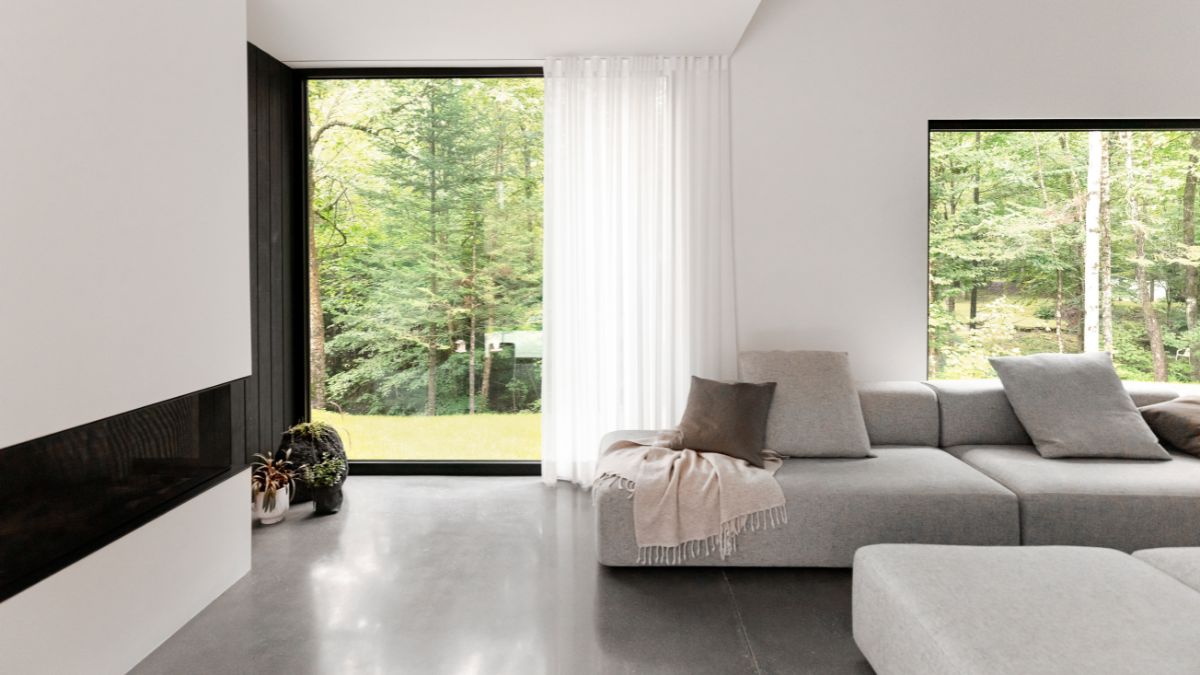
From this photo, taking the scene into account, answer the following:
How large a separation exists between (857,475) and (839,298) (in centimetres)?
144

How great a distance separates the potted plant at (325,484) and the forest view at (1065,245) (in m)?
3.41

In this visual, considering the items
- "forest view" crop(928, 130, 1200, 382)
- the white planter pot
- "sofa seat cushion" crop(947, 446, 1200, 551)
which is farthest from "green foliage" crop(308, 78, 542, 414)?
"sofa seat cushion" crop(947, 446, 1200, 551)

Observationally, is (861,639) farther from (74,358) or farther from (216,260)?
(216,260)

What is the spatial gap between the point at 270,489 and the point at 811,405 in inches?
105

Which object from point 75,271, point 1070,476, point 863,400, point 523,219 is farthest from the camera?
point 523,219

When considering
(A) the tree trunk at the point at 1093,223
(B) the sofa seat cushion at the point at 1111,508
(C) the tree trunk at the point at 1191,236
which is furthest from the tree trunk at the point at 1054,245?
(B) the sofa seat cushion at the point at 1111,508

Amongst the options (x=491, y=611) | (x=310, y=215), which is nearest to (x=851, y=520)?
(x=491, y=611)

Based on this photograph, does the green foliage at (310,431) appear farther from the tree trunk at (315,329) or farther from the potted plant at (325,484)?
the tree trunk at (315,329)

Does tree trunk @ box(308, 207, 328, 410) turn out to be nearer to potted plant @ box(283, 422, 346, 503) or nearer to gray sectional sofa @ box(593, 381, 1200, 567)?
potted plant @ box(283, 422, 346, 503)

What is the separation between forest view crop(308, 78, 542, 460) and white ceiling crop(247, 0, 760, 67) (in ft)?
1.00

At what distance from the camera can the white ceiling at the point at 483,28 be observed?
3.42 metres

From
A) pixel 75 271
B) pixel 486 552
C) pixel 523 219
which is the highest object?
pixel 523 219

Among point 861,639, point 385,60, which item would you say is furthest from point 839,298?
point 385,60

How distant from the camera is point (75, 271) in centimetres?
198
